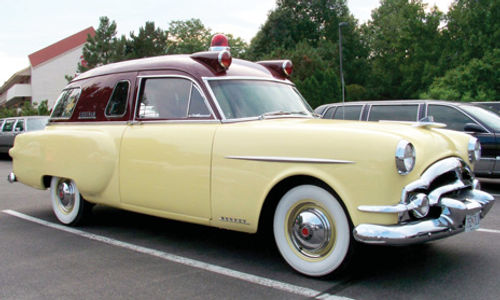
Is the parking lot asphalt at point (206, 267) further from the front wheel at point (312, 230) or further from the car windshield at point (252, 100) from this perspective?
the car windshield at point (252, 100)

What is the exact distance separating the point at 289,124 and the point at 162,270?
5.42 feet

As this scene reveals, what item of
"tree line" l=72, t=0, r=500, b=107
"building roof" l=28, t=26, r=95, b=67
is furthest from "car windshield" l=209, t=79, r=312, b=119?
"building roof" l=28, t=26, r=95, b=67

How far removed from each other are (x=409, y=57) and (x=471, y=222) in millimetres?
47727

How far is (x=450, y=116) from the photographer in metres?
9.14

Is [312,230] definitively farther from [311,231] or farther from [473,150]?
[473,150]

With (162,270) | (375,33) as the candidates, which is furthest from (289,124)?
(375,33)

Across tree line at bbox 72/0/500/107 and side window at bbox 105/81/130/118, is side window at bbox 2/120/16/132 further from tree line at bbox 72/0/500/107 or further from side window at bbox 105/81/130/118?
tree line at bbox 72/0/500/107

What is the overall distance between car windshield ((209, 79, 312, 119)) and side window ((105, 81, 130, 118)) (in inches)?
49.3

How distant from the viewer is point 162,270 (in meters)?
4.26

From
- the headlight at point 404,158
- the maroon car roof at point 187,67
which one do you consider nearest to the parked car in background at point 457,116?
the maroon car roof at point 187,67

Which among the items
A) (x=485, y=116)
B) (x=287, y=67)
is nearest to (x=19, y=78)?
(x=485, y=116)

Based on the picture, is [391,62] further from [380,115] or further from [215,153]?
[215,153]

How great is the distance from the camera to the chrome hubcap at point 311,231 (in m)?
3.86

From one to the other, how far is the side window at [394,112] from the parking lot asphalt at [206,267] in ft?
12.2
